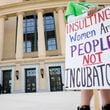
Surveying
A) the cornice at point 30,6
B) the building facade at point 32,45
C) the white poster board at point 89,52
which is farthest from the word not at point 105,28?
the cornice at point 30,6

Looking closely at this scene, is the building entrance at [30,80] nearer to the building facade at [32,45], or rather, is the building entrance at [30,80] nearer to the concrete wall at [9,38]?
the building facade at [32,45]

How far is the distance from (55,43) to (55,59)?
4.17 m

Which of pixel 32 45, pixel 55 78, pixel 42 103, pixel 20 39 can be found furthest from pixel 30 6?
pixel 42 103

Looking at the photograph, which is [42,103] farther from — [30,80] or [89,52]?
[30,80]

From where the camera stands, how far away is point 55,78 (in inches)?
1384

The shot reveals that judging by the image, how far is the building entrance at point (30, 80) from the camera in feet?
115

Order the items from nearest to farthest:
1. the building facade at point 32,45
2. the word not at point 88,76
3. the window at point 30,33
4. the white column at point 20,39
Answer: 1. the word not at point 88,76
2. the building facade at point 32,45
3. the white column at point 20,39
4. the window at point 30,33

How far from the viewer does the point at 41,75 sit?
3425 cm

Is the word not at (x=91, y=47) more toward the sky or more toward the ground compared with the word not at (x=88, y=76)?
more toward the sky

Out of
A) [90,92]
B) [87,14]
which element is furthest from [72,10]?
[90,92]

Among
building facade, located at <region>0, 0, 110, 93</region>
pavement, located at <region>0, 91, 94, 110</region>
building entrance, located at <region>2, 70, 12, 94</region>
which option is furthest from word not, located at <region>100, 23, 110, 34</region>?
building entrance, located at <region>2, 70, 12, 94</region>

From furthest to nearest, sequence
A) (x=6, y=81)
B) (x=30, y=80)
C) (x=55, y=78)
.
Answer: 1. (x=6, y=81)
2. (x=30, y=80)
3. (x=55, y=78)

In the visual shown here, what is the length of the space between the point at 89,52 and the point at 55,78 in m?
32.2

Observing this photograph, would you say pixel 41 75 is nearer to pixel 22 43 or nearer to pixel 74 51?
pixel 22 43
